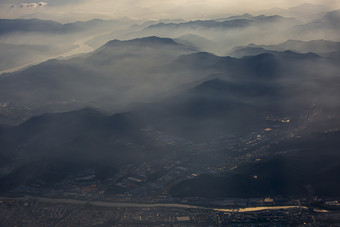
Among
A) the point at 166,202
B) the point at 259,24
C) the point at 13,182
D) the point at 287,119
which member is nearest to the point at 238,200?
the point at 166,202

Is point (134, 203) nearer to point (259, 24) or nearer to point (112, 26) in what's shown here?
point (259, 24)

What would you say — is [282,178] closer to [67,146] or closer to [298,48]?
[67,146]

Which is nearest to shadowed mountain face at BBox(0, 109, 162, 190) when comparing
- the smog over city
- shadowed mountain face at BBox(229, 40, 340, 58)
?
the smog over city

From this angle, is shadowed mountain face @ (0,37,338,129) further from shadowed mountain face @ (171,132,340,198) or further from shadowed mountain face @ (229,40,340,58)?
Answer: shadowed mountain face @ (171,132,340,198)

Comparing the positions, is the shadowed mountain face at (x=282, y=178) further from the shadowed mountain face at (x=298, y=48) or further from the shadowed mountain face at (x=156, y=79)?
the shadowed mountain face at (x=298, y=48)

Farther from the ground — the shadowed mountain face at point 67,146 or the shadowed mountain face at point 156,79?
the shadowed mountain face at point 156,79

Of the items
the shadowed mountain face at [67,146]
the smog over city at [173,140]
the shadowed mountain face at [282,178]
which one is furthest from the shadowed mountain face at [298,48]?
the shadowed mountain face at [282,178]
